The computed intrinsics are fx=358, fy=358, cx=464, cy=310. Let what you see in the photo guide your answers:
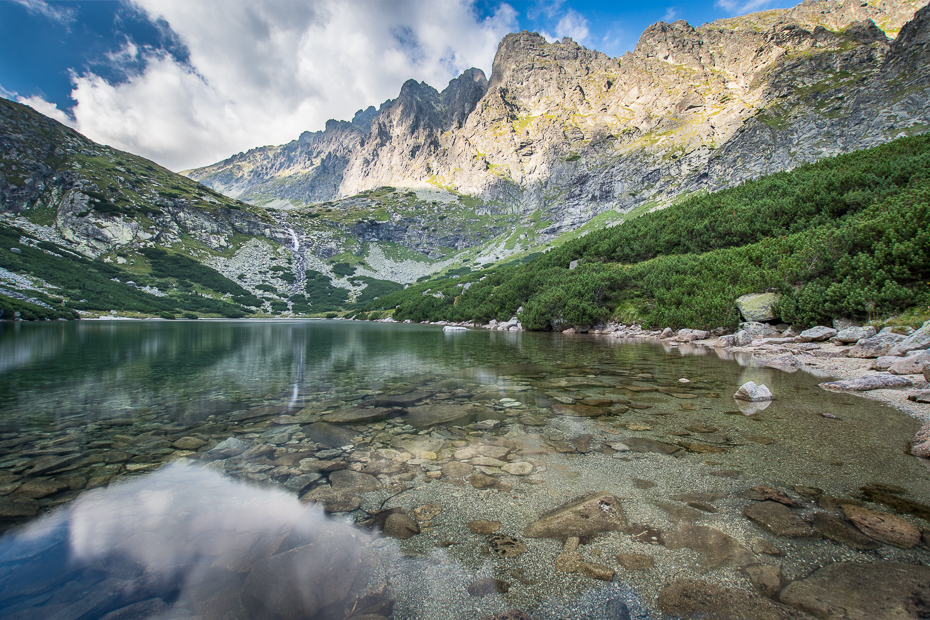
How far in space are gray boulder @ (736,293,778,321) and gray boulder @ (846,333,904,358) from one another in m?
8.90

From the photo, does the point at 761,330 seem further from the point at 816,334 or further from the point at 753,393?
the point at 753,393

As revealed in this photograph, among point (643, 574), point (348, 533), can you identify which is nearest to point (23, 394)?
point (348, 533)

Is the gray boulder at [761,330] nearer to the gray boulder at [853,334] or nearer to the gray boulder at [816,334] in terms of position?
the gray boulder at [816,334]

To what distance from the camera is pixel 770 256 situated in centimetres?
2781

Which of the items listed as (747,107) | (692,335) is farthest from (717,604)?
(747,107)

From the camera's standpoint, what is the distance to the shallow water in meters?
3.49

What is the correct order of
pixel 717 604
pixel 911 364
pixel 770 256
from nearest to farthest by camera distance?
pixel 717 604 < pixel 911 364 < pixel 770 256

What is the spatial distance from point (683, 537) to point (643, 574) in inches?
38.9

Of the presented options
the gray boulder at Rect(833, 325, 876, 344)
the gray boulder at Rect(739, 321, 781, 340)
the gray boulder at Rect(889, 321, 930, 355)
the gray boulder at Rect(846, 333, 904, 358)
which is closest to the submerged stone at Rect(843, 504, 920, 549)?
the gray boulder at Rect(889, 321, 930, 355)

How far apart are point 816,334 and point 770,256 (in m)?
11.4

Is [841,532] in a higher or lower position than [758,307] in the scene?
lower

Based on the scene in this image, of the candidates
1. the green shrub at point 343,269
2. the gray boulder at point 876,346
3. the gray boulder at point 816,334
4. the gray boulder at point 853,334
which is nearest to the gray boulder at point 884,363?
the gray boulder at point 876,346

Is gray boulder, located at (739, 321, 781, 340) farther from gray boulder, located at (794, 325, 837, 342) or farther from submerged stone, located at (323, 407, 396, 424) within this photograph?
submerged stone, located at (323, 407, 396, 424)

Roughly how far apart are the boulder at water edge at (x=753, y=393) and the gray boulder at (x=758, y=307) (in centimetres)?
1752
